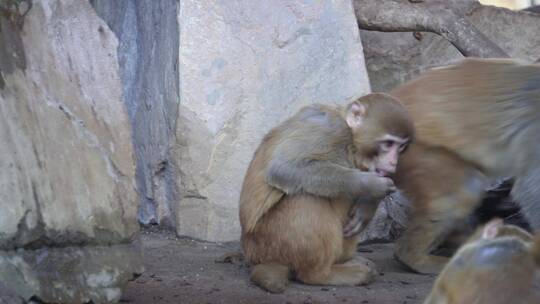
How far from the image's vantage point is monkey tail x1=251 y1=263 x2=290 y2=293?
20.9 ft

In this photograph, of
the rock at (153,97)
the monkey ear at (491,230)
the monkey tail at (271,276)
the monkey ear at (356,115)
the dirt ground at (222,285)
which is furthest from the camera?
the rock at (153,97)

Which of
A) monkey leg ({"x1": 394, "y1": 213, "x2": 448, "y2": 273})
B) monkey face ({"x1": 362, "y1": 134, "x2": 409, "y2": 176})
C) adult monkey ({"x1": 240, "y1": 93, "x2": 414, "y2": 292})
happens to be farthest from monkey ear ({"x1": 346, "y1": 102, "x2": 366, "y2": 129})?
monkey leg ({"x1": 394, "y1": 213, "x2": 448, "y2": 273})

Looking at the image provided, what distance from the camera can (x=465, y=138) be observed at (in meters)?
6.96

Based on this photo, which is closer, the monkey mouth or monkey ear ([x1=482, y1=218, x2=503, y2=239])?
monkey ear ([x1=482, y1=218, x2=503, y2=239])

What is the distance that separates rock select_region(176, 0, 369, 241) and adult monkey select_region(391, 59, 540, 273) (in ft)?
4.89

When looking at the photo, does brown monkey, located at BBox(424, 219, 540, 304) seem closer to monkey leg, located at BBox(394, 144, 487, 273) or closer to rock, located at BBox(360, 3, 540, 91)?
monkey leg, located at BBox(394, 144, 487, 273)

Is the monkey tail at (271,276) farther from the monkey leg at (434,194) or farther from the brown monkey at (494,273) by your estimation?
the brown monkey at (494,273)

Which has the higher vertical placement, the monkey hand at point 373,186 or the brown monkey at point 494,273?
the brown monkey at point 494,273

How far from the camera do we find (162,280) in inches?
254

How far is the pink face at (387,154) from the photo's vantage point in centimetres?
669

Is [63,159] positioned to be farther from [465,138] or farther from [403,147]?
[465,138]

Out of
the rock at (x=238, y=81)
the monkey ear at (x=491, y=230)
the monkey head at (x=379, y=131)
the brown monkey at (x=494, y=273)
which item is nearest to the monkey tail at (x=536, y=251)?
the brown monkey at (x=494, y=273)

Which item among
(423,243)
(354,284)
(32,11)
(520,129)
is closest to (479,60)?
(520,129)

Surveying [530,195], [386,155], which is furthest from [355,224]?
[530,195]
